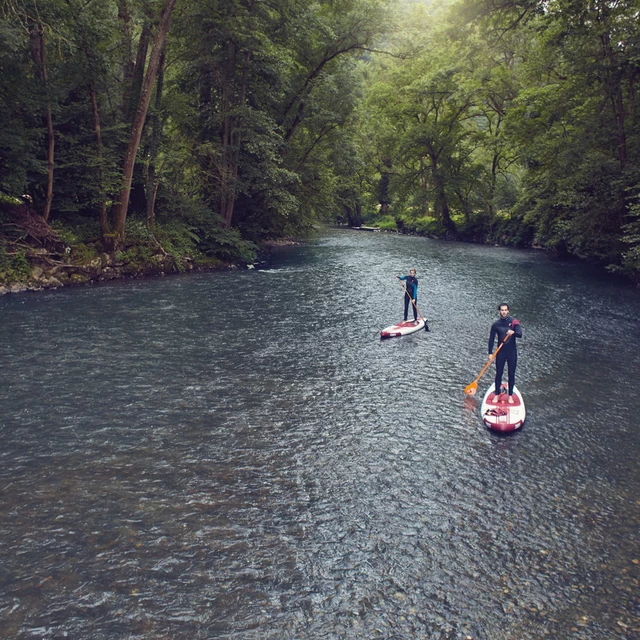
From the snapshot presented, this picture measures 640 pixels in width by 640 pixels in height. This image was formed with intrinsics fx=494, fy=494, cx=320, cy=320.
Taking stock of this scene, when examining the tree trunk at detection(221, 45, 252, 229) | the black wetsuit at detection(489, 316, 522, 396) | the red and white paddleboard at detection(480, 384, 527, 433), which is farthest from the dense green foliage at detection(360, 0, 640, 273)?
the red and white paddleboard at detection(480, 384, 527, 433)

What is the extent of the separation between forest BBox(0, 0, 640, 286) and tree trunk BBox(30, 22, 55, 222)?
0.21 ft

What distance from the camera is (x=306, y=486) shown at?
8.52 meters

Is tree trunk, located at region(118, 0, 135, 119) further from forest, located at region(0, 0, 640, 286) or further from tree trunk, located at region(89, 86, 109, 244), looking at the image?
tree trunk, located at region(89, 86, 109, 244)

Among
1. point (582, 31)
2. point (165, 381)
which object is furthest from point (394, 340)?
point (582, 31)

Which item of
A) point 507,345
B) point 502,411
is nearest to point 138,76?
point 507,345

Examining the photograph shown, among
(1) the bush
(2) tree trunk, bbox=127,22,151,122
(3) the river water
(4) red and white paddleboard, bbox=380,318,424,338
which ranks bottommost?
(3) the river water

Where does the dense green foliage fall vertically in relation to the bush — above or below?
above

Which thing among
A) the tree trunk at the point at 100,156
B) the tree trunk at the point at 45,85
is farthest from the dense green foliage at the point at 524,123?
the tree trunk at the point at 45,85

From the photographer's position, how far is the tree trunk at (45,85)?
2208 centimetres

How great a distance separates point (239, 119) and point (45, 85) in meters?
12.6

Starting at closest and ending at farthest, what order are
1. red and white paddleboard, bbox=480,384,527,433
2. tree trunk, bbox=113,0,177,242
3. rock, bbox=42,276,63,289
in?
red and white paddleboard, bbox=480,384,527,433
rock, bbox=42,276,63,289
tree trunk, bbox=113,0,177,242

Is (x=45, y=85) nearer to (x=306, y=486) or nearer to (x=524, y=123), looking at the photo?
(x=306, y=486)

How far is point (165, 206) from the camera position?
31828 mm

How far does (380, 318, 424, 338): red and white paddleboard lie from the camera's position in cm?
1753
